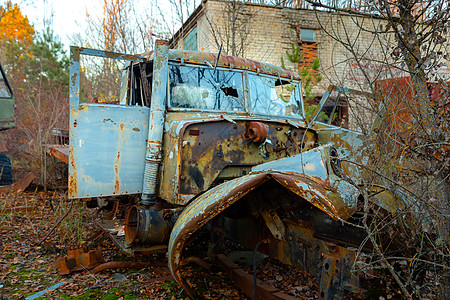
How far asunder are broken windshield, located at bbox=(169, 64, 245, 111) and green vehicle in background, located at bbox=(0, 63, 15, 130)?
18.9 ft

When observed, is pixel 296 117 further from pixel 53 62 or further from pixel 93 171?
pixel 53 62

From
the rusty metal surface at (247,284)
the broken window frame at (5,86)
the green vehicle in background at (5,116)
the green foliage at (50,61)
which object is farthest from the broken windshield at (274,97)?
the green foliage at (50,61)

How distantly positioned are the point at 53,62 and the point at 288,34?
10866 millimetres

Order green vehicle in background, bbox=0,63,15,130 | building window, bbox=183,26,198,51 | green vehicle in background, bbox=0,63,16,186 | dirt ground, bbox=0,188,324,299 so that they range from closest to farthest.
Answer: dirt ground, bbox=0,188,324,299 → green vehicle in background, bbox=0,63,16,186 → green vehicle in background, bbox=0,63,15,130 → building window, bbox=183,26,198,51

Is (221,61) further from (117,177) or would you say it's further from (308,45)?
(308,45)

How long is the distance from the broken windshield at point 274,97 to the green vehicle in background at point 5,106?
623 centimetres

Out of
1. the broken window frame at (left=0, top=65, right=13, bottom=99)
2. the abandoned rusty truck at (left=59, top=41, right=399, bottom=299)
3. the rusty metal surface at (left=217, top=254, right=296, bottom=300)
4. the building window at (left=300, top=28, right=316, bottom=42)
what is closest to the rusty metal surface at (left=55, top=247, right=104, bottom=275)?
the abandoned rusty truck at (left=59, top=41, right=399, bottom=299)

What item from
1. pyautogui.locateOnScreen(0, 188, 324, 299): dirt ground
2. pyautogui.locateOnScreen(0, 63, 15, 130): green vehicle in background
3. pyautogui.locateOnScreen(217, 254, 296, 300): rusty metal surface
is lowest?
pyautogui.locateOnScreen(0, 188, 324, 299): dirt ground

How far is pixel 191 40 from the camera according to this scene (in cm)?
1470

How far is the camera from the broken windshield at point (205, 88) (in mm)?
3883

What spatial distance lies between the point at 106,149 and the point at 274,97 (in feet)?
7.25

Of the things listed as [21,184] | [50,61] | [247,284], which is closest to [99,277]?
[247,284]

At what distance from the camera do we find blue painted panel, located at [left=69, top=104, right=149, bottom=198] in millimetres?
3459

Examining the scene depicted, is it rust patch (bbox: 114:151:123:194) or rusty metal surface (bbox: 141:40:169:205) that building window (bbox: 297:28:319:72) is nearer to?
rusty metal surface (bbox: 141:40:169:205)
